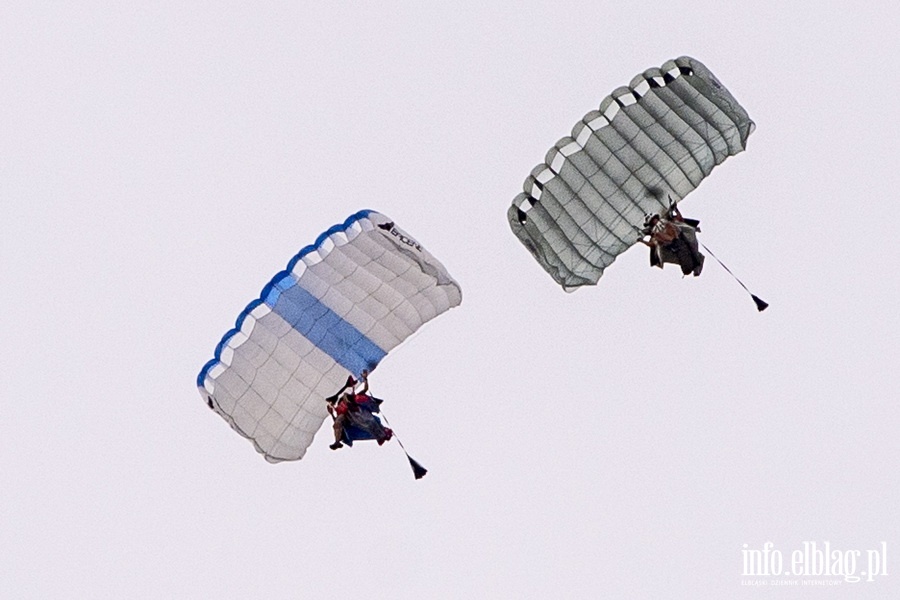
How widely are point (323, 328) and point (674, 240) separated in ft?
16.4

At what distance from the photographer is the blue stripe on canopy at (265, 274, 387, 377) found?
23.0 m

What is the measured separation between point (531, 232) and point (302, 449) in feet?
15.1

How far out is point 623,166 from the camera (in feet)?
79.9

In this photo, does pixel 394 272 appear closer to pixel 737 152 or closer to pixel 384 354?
pixel 384 354

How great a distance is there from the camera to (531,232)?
81.3 ft

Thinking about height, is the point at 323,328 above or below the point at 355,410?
above

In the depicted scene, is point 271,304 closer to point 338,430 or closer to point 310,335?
point 310,335

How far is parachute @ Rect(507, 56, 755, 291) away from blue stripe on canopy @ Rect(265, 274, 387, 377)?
313 centimetres

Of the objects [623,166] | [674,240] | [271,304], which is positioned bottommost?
[271,304]

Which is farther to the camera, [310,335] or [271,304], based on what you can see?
[271,304]

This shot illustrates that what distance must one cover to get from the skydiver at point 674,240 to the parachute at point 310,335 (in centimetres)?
283

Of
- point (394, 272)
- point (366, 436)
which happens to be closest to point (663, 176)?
point (394, 272)

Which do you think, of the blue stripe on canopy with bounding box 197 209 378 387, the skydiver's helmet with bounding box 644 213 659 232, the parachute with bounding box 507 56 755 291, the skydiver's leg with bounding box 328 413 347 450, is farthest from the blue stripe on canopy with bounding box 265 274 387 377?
the skydiver's helmet with bounding box 644 213 659 232

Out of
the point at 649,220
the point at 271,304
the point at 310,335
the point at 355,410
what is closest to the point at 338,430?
the point at 355,410
